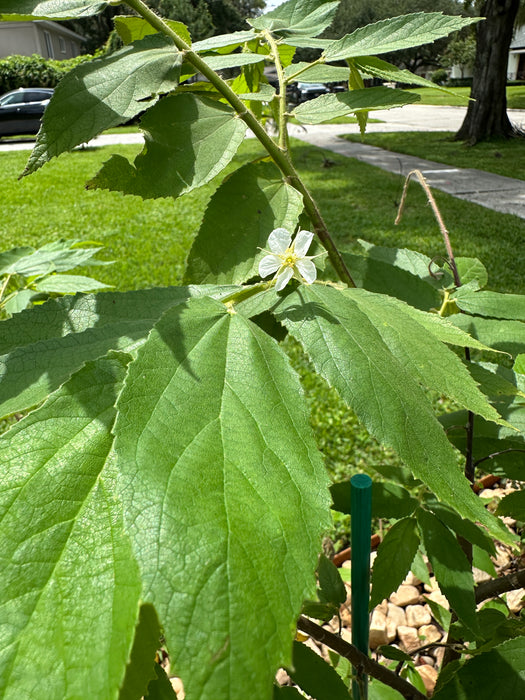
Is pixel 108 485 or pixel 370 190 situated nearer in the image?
pixel 108 485

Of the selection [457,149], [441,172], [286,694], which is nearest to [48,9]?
[286,694]

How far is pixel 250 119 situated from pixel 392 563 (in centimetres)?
76

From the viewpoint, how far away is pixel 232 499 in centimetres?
37

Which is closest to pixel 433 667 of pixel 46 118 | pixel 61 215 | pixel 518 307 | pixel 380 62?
pixel 518 307

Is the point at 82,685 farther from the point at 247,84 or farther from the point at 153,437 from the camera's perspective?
the point at 247,84

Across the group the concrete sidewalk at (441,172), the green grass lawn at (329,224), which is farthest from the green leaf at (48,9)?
the concrete sidewalk at (441,172)

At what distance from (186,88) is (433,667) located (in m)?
1.85

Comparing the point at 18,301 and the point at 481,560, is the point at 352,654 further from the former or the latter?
the point at 18,301

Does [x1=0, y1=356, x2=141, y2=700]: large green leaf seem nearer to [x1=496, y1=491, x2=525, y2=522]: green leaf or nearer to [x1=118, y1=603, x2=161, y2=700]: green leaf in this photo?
[x1=118, y1=603, x2=161, y2=700]: green leaf

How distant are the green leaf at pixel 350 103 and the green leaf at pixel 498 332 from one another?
382 mm

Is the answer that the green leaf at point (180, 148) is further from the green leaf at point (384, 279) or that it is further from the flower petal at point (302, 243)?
the green leaf at point (384, 279)

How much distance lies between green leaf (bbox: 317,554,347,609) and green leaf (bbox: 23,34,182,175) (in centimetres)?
83

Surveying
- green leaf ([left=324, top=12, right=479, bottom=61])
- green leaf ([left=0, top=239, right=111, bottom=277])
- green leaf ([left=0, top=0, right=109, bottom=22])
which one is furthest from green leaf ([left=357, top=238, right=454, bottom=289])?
green leaf ([left=0, top=239, right=111, bottom=277])

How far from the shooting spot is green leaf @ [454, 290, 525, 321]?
0.95 meters
